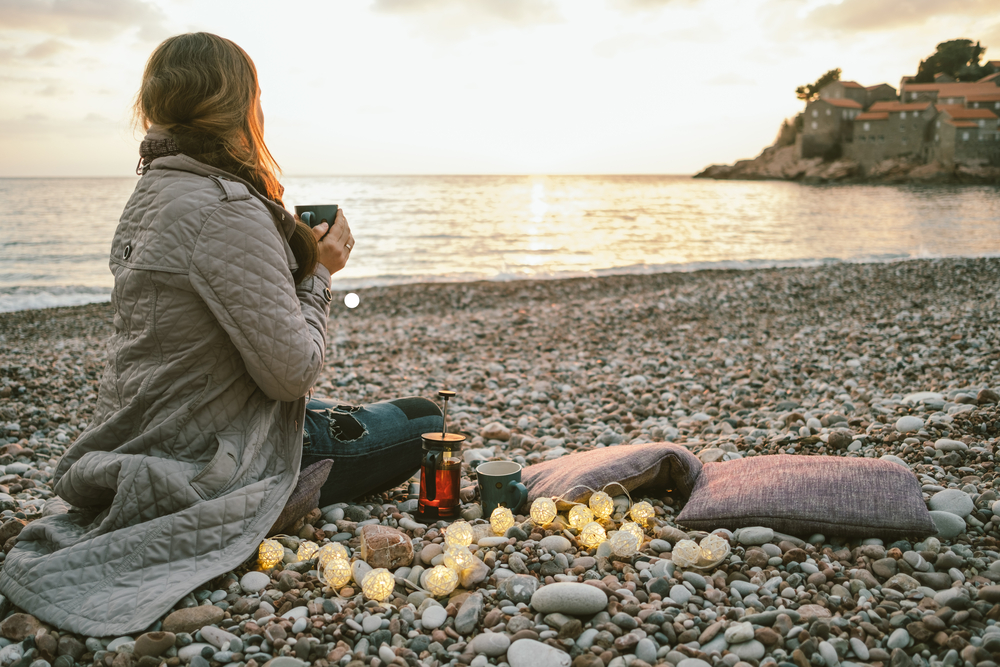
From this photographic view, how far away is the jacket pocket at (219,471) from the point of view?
7.55 feet

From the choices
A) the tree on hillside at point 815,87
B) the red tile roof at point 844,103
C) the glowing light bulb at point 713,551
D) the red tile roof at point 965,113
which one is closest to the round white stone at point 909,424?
the glowing light bulb at point 713,551

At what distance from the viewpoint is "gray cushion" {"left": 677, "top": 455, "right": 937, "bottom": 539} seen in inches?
102

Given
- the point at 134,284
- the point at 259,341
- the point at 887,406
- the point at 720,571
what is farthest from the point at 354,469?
the point at 887,406

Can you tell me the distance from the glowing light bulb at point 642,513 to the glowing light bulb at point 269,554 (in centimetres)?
161

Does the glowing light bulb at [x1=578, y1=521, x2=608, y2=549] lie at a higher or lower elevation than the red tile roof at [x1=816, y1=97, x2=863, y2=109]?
lower

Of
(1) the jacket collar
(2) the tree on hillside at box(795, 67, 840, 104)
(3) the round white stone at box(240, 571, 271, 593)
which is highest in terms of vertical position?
(2) the tree on hillside at box(795, 67, 840, 104)

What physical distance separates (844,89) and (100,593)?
95.8 meters

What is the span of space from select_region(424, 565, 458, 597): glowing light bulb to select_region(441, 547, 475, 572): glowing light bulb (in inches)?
2.5

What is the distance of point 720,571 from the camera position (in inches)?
97.9

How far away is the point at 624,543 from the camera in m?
2.59

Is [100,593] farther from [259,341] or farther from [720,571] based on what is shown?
[720,571]

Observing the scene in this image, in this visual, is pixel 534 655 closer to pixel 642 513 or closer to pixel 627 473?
pixel 642 513

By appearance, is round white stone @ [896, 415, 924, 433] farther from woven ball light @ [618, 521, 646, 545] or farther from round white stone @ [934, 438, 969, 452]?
woven ball light @ [618, 521, 646, 545]

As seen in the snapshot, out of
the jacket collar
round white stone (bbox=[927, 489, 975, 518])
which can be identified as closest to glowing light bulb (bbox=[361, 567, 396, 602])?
the jacket collar
